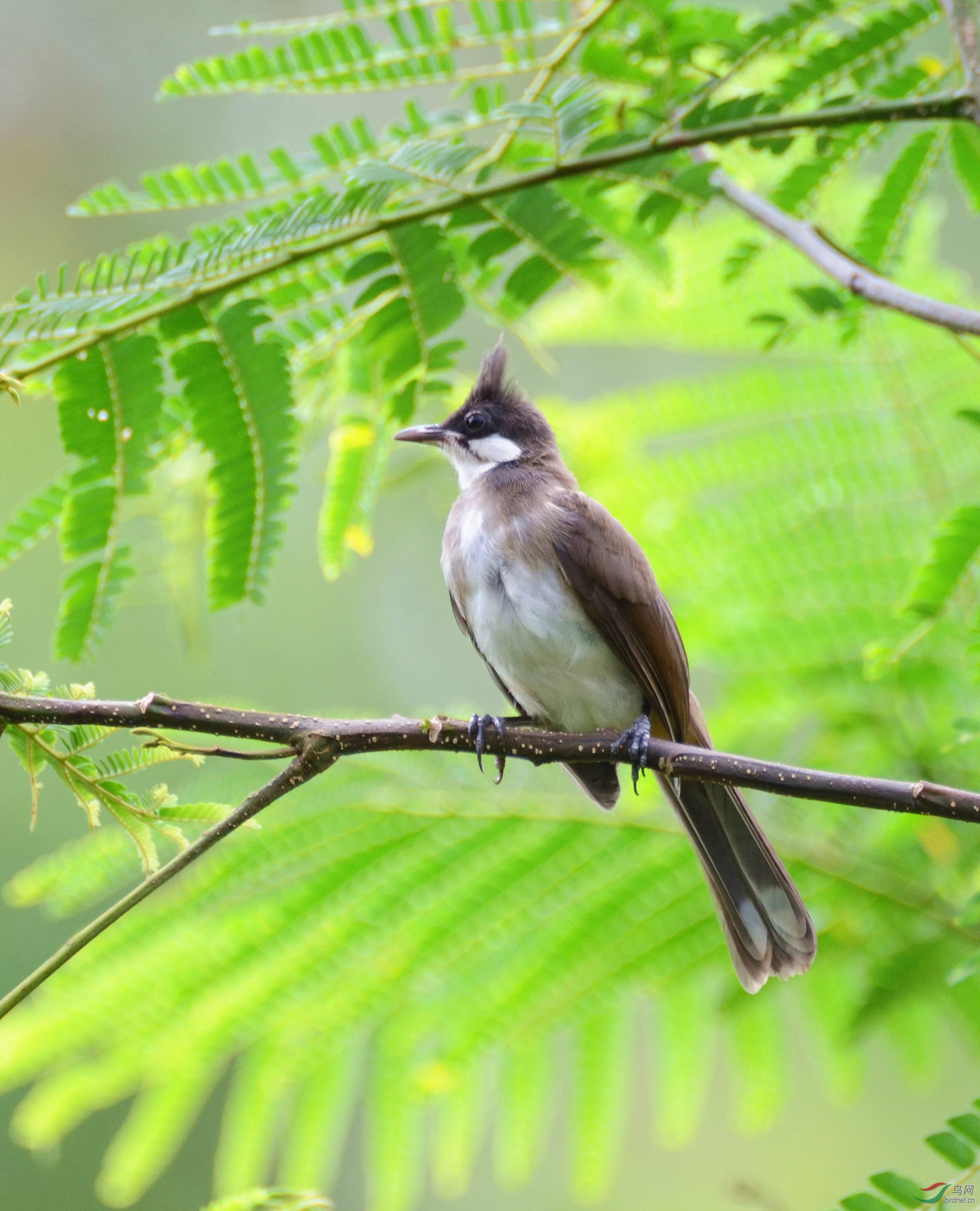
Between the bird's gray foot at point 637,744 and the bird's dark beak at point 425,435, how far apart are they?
1.18 m

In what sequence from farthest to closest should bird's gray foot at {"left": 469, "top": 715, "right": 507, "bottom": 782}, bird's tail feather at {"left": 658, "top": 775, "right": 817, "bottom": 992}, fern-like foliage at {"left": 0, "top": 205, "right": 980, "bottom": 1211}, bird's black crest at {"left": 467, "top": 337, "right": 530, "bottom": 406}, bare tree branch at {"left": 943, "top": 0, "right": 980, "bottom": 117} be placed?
1. bird's black crest at {"left": 467, "top": 337, "right": 530, "bottom": 406}
2. fern-like foliage at {"left": 0, "top": 205, "right": 980, "bottom": 1211}
3. bird's tail feather at {"left": 658, "top": 775, "right": 817, "bottom": 992}
4. bare tree branch at {"left": 943, "top": 0, "right": 980, "bottom": 117}
5. bird's gray foot at {"left": 469, "top": 715, "right": 507, "bottom": 782}

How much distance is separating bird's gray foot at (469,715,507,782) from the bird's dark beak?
3.10 feet

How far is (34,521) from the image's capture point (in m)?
2.42

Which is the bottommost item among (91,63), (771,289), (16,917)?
(16,917)

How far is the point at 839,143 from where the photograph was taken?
8.59 ft

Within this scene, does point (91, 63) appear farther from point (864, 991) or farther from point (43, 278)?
point (864, 991)

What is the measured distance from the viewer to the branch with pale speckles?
5.04ft

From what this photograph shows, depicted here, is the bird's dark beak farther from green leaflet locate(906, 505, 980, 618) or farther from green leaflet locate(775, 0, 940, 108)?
green leaflet locate(906, 505, 980, 618)

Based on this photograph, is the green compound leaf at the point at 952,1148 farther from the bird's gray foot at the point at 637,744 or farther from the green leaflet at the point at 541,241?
the green leaflet at the point at 541,241

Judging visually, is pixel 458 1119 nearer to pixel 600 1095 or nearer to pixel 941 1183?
pixel 600 1095

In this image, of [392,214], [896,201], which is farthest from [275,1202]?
[896,201]

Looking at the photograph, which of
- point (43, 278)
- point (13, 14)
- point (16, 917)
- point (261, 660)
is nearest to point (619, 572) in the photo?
point (43, 278)

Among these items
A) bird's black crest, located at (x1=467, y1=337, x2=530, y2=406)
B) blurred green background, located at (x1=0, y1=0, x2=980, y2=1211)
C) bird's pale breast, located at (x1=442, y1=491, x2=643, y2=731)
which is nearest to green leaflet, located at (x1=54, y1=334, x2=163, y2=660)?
bird's pale breast, located at (x1=442, y1=491, x2=643, y2=731)

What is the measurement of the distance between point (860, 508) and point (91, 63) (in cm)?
820
